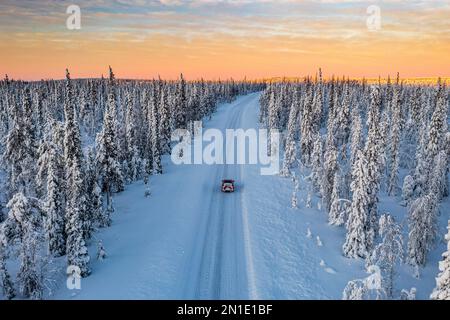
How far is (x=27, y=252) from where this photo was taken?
22047mm

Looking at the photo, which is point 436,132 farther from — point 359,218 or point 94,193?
point 94,193

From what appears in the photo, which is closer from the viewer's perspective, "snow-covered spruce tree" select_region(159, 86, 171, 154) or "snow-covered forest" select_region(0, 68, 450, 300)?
"snow-covered forest" select_region(0, 68, 450, 300)

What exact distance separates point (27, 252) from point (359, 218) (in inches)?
915

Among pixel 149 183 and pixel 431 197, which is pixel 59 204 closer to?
pixel 149 183

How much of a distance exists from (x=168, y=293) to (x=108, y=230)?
40.6 feet

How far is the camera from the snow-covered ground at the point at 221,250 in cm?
2286

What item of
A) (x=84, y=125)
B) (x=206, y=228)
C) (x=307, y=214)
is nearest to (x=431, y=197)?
(x=307, y=214)

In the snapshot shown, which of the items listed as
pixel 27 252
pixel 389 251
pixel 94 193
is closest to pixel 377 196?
pixel 389 251

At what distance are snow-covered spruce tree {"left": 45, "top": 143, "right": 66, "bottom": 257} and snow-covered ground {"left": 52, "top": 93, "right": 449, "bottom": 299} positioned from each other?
9.64 feet

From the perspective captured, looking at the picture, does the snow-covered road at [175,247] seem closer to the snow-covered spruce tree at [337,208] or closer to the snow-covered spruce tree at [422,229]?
the snow-covered spruce tree at [337,208]

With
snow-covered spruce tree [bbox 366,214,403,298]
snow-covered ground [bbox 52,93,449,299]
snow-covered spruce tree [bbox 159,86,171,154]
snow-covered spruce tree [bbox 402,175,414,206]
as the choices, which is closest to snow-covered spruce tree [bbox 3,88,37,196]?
snow-covered ground [bbox 52,93,449,299]

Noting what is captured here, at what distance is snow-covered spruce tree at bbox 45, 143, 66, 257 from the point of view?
25922 mm

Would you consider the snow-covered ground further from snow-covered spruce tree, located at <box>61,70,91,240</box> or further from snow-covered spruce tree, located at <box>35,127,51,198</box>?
snow-covered spruce tree, located at <box>35,127,51,198</box>

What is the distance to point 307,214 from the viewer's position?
121 ft
